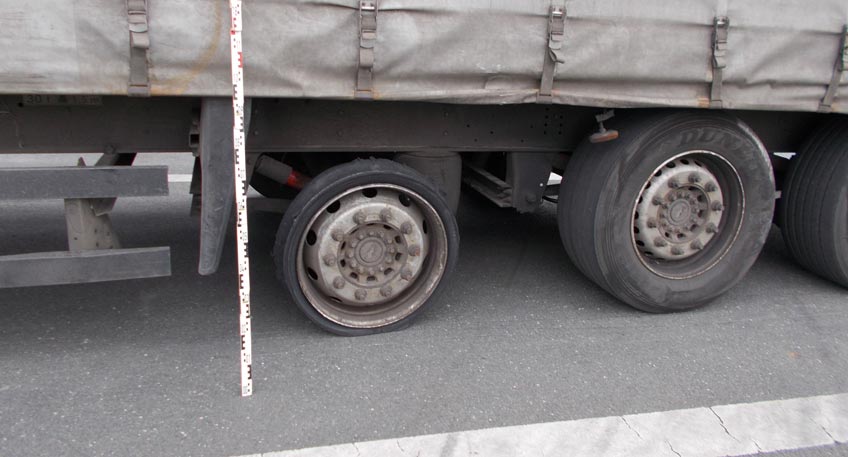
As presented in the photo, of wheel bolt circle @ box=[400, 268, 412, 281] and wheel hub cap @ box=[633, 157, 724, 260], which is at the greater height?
wheel hub cap @ box=[633, 157, 724, 260]

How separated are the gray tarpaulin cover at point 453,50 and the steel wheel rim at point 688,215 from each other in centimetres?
48

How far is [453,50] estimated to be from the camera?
320 centimetres

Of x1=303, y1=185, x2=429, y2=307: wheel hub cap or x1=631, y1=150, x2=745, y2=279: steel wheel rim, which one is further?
x1=631, y1=150, x2=745, y2=279: steel wheel rim

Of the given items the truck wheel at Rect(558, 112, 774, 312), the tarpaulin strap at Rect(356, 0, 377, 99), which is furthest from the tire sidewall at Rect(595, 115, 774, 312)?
the tarpaulin strap at Rect(356, 0, 377, 99)

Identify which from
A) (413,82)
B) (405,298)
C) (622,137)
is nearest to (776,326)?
A: (622,137)

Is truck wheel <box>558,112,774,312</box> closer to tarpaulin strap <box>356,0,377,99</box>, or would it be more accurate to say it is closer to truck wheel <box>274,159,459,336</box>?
truck wheel <box>274,159,459,336</box>

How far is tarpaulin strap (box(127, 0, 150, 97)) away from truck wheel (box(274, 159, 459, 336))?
35.5 inches

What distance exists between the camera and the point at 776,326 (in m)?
4.02

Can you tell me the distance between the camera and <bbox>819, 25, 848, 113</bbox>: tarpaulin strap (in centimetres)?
364

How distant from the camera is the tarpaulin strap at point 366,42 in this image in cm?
304

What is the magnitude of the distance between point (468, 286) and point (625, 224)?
1.11 m

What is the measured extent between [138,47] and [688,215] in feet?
10.2

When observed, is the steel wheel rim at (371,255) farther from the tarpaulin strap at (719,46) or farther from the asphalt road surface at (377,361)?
the tarpaulin strap at (719,46)

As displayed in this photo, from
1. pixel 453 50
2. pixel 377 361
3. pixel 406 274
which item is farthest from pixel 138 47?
pixel 377 361
